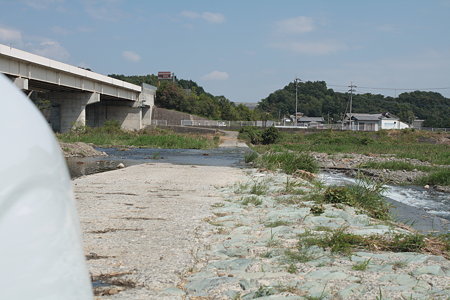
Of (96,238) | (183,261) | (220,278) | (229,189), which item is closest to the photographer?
(220,278)

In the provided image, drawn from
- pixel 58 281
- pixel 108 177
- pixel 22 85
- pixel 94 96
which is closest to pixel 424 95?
pixel 94 96

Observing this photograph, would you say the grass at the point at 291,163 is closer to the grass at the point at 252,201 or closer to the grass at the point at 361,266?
the grass at the point at 252,201

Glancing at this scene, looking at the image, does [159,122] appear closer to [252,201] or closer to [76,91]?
[76,91]

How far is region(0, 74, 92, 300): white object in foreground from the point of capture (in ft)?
2.19

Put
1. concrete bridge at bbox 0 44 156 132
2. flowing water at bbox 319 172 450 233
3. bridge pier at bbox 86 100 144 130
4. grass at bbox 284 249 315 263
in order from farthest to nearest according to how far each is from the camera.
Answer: bridge pier at bbox 86 100 144 130 → concrete bridge at bbox 0 44 156 132 → flowing water at bbox 319 172 450 233 → grass at bbox 284 249 315 263

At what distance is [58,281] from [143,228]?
4935 mm

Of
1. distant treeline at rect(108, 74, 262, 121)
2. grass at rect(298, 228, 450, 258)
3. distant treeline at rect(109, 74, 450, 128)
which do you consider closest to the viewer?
grass at rect(298, 228, 450, 258)

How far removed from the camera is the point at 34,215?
695 mm

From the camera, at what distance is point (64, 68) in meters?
36.0

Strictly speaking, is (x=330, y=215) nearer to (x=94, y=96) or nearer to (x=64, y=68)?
(x=64, y=68)

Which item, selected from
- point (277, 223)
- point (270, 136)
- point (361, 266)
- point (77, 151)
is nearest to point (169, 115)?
point (270, 136)

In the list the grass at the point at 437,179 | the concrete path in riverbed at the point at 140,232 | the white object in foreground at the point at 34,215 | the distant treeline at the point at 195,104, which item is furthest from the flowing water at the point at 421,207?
the distant treeline at the point at 195,104

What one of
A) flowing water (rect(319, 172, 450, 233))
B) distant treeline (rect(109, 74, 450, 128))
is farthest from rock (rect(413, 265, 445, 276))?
distant treeline (rect(109, 74, 450, 128))

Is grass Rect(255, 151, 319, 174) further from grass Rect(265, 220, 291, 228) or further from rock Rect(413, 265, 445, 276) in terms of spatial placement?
rock Rect(413, 265, 445, 276)
